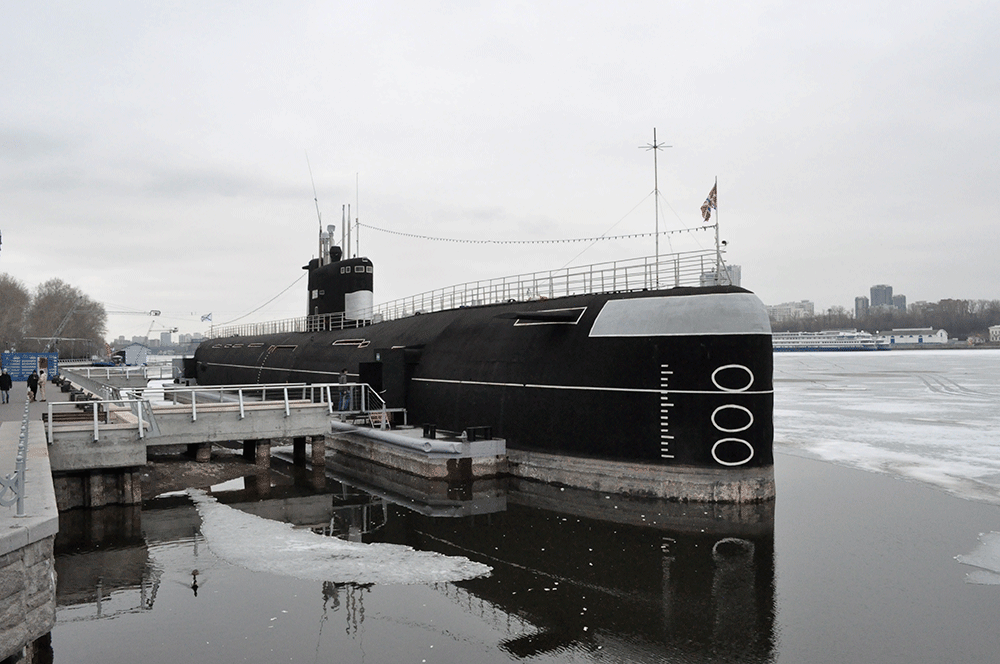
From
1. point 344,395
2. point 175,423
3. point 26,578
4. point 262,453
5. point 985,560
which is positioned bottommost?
point 985,560

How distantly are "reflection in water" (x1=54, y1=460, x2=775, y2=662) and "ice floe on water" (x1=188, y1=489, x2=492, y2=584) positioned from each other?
353mm

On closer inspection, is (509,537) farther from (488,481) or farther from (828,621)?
(828,621)

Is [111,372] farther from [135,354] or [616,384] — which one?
[135,354]

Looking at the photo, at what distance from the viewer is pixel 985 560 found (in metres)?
12.8

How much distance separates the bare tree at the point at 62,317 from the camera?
122 meters

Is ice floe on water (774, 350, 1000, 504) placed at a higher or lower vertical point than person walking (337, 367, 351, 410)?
lower

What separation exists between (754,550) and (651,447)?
13.7 ft

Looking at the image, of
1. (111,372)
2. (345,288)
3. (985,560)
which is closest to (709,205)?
(985,560)

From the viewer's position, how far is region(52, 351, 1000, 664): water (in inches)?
376

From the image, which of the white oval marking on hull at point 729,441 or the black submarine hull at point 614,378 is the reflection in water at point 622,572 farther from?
the black submarine hull at point 614,378

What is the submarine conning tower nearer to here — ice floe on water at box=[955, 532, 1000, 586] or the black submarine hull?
the black submarine hull

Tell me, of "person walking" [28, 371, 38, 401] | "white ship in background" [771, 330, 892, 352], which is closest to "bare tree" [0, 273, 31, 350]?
"person walking" [28, 371, 38, 401]

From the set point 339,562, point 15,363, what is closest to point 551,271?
point 339,562

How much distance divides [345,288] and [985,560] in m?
29.5
